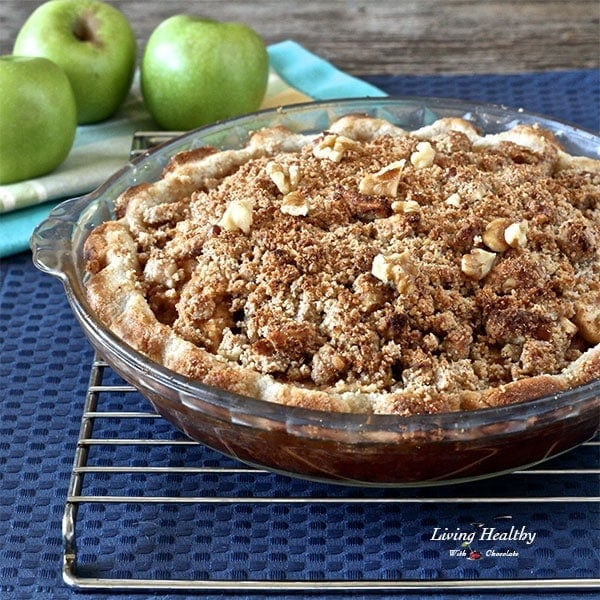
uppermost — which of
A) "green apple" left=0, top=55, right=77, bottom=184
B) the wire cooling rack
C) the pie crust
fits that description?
the pie crust

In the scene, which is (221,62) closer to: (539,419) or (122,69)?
(122,69)

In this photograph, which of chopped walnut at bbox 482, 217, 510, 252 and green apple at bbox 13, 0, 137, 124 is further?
green apple at bbox 13, 0, 137, 124

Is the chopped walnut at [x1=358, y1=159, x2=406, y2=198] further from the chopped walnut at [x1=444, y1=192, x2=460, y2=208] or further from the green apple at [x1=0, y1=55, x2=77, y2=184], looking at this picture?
the green apple at [x1=0, y1=55, x2=77, y2=184]

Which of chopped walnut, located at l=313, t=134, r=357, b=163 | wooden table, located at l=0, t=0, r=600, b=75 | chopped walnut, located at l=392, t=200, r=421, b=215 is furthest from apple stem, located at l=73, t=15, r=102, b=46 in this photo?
chopped walnut, located at l=392, t=200, r=421, b=215

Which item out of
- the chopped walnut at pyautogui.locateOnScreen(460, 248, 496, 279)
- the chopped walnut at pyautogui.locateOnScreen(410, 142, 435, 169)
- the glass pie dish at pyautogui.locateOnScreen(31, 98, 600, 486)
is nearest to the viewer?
the glass pie dish at pyautogui.locateOnScreen(31, 98, 600, 486)

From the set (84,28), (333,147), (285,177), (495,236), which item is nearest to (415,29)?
(84,28)

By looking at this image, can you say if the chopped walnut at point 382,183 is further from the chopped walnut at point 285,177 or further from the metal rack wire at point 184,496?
the metal rack wire at point 184,496
